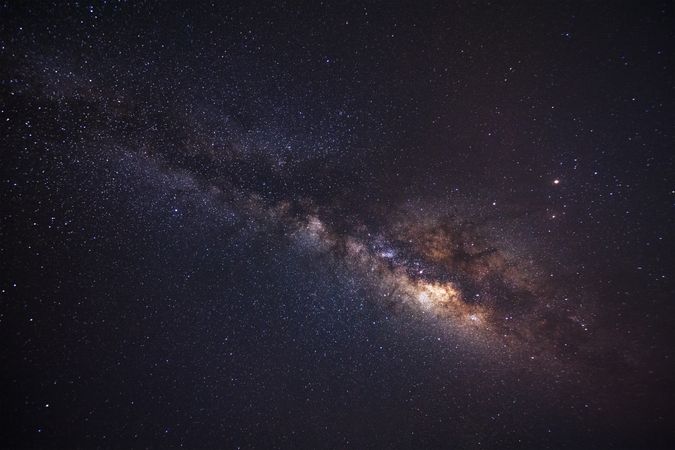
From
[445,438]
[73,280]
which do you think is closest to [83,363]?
[73,280]

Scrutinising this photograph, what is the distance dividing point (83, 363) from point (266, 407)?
4.50m

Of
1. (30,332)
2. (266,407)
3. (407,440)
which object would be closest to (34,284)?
(30,332)

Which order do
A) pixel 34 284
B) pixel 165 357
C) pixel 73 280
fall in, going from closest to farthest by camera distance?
pixel 34 284
pixel 73 280
pixel 165 357

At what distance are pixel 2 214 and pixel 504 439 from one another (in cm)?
1308

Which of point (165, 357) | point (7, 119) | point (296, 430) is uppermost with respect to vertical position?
point (7, 119)

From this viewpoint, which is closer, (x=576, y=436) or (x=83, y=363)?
(x=83, y=363)

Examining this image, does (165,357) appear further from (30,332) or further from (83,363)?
(30,332)

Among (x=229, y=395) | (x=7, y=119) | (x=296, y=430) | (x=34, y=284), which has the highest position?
(x=7, y=119)

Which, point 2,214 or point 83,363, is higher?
point 2,214

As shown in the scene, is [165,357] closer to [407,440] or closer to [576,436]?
[407,440]

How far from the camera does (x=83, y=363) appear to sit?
600cm

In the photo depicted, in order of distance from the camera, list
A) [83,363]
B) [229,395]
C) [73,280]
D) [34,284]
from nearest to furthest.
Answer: [34,284]
[73,280]
[83,363]
[229,395]

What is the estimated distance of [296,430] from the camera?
8.31 meters

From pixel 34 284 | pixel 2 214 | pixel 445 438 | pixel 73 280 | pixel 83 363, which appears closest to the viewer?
pixel 2 214
